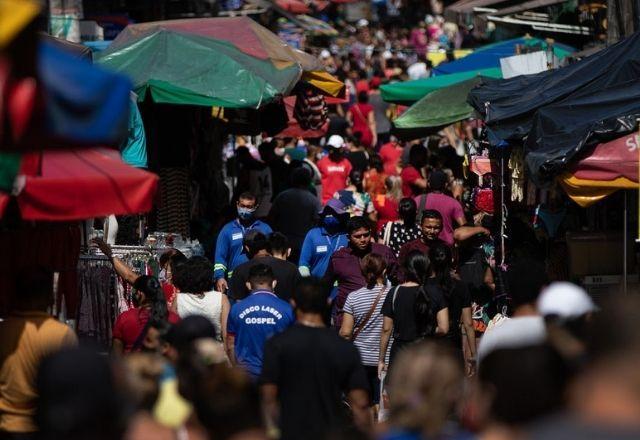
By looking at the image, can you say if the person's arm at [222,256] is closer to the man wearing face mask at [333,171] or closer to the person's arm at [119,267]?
the person's arm at [119,267]

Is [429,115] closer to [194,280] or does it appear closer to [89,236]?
[89,236]

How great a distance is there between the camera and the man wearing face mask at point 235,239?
1320 centimetres

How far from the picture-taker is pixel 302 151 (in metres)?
22.4

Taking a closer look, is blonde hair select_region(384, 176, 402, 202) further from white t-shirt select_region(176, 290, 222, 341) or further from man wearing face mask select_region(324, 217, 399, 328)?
white t-shirt select_region(176, 290, 222, 341)

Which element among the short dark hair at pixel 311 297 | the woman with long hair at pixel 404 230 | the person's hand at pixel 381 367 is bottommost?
the person's hand at pixel 381 367

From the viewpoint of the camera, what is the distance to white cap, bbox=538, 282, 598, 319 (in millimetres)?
7469

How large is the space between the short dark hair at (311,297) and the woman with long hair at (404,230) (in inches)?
194

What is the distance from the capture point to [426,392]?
5.59 m

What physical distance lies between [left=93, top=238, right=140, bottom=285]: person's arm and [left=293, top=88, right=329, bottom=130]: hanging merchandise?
224 inches

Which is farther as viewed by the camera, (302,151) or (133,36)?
(302,151)

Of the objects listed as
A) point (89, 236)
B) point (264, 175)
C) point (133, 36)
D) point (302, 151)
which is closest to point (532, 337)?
point (89, 236)

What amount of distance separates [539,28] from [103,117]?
18994 mm

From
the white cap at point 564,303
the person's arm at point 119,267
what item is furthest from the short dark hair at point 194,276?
the white cap at point 564,303

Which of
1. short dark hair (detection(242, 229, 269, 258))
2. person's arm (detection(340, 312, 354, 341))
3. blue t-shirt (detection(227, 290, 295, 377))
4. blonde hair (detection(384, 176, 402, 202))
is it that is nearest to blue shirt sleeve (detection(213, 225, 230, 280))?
short dark hair (detection(242, 229, 269, 258))
